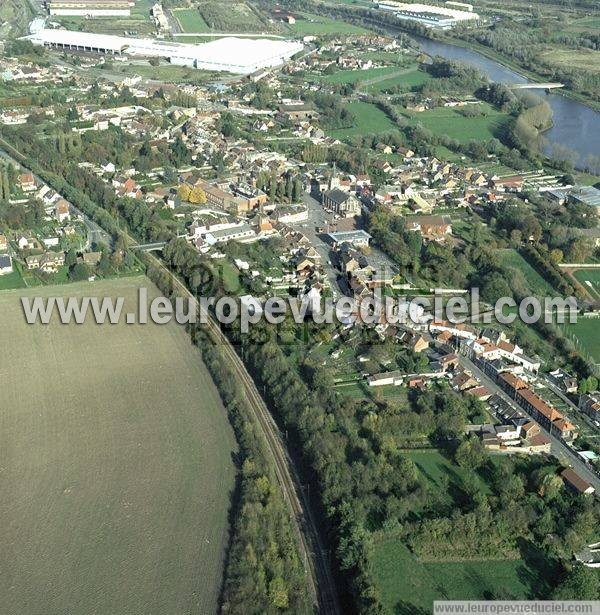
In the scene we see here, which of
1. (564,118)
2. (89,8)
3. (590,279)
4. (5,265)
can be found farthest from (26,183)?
(89,8)

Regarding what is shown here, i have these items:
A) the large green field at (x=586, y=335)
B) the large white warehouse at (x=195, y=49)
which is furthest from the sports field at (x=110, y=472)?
the large white warehouse at (x=195, y=49)

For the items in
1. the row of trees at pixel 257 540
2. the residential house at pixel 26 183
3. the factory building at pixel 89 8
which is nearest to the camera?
the row of trees at pixel 257 540

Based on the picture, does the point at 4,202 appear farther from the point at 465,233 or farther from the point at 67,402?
the point at 465,233

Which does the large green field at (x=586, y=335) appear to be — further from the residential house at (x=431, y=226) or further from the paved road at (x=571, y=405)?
the residential house at (x=431, y=226)

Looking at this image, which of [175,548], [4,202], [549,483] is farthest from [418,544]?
[4,202]

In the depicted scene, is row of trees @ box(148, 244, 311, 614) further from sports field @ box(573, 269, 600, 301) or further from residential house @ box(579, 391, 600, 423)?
sports field @ box(573, 269, 600, 301)

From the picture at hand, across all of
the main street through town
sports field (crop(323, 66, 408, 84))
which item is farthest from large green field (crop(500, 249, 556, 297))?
sports field (crop(323, 66, 408, 84))
